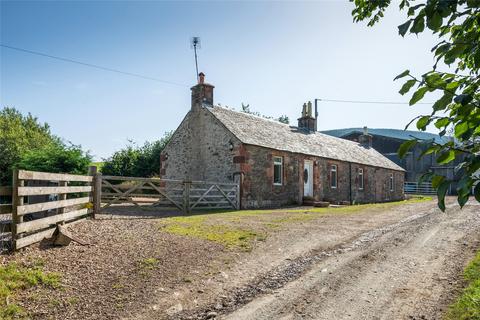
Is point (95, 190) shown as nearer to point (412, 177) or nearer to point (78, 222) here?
point (78, 222)

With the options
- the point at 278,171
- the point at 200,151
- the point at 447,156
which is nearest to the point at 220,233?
the point at 447,156

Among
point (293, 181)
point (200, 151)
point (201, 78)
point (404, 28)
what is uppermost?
point (201, 78)

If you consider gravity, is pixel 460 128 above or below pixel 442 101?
below

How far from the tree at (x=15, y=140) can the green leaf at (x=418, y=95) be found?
74.0 feet

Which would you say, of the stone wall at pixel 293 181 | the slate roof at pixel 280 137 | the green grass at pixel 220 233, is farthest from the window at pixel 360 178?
the green grass at pixel 220 233

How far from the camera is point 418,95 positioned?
5.75ft

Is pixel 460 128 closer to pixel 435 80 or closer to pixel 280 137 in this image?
pixel 435 80

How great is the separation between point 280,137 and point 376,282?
52.6ft

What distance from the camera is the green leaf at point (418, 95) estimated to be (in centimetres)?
173

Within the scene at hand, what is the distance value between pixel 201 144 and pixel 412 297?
15769 millimetres

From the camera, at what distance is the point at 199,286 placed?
5.38 m

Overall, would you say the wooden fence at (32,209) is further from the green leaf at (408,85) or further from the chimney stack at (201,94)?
the chimney stack at (201,94)

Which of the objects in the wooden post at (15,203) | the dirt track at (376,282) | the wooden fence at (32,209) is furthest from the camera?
the wooden fence at (32,209)

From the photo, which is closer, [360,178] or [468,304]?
[468,304]
